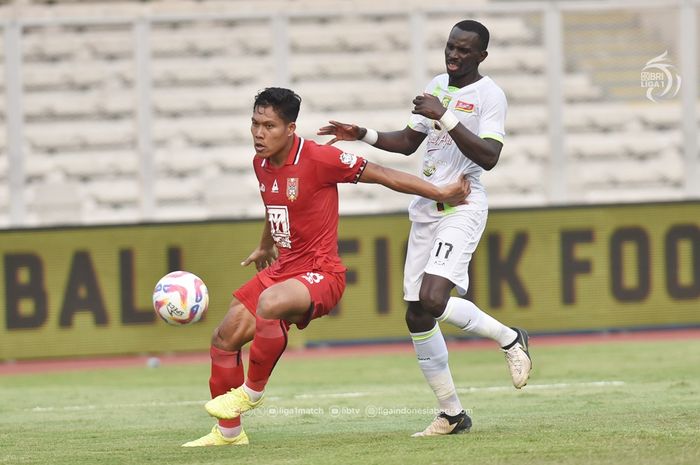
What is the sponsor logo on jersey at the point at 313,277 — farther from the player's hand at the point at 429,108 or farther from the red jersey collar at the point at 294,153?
the player's hand at the point at 429,108

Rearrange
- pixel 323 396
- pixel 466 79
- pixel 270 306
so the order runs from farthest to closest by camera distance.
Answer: pixel 323 396 < pixel 466 79 < pixel 270 306

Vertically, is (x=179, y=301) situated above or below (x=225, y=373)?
above

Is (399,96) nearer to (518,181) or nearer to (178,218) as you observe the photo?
(518,181)

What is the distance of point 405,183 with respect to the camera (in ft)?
24.1

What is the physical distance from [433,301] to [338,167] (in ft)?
3.08

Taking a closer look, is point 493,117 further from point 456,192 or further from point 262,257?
point 262,257

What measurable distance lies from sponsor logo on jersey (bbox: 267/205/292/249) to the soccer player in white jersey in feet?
2.26

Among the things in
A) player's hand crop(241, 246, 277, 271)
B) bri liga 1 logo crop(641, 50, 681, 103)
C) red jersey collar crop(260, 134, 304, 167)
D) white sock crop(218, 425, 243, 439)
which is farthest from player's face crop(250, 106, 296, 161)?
bri liga 1 logo crop(641, 50, 681, 103)

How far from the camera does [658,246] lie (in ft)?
46.7

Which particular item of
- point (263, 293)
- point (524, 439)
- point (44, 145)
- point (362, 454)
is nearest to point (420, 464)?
point (362, 454)

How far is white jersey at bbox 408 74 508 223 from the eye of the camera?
7.66 meters

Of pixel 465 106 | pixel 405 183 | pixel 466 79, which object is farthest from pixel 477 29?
pixel 405 183

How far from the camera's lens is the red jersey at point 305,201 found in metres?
7.39

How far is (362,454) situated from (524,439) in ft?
3.13
